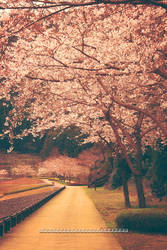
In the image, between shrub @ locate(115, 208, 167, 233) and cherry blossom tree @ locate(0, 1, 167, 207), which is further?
shrub @ locate(115, 208, 167, 233)

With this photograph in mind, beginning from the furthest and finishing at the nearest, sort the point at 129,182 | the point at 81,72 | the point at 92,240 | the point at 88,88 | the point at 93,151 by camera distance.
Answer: the point at 93,151
the point at 129,182
the point at 88,88
the point at 81,72
the point at 92,240

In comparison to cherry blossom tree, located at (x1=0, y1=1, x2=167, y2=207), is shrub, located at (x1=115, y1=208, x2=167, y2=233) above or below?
below

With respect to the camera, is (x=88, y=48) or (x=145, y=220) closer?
(x=145, y=220)

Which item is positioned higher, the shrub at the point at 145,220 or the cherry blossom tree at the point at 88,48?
the cherry blossom tree at the point at 88,48

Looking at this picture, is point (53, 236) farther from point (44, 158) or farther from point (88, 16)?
point (44, 158)

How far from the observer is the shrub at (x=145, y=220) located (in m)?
11.2

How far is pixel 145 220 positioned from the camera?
11320 millimetres

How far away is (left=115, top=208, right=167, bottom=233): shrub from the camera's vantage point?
11.2 meters

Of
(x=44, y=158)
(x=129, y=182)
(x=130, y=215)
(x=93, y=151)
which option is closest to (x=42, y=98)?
(x=130, y=215)

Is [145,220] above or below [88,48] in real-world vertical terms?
below

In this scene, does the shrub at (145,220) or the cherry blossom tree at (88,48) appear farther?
the shrub at (145,220)

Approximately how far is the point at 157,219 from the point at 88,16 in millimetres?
8445

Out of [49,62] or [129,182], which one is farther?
[129,182]

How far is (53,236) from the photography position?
10234mm
